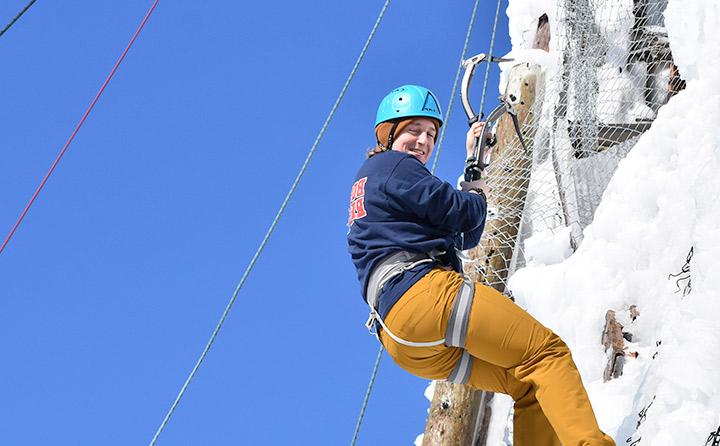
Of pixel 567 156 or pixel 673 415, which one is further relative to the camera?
pixel 567 156

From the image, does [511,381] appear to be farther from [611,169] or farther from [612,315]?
[611,169]

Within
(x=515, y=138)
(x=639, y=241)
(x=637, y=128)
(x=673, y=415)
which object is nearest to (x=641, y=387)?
(x=673, y=415)

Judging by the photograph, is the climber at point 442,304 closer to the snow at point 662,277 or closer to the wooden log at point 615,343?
the snow at point 662,277

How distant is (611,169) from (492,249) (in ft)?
3.30

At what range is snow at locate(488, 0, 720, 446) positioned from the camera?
101 inches

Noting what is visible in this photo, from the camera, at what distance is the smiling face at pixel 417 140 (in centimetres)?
289

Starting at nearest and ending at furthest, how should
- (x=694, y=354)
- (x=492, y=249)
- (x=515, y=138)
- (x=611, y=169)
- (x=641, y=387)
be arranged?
(x=694, y=354), (x=641, y=387), (x=611, y=169), (x=492, y=249), (x=515, y=138)

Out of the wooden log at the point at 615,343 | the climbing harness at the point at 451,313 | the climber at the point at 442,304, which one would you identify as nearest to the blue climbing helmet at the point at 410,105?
the climber at the point at 442,304

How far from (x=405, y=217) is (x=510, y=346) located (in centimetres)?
53

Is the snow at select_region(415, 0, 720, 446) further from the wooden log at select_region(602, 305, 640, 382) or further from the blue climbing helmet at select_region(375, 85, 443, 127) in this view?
the blue climbing helmet at select_region(375, 85, 443, 127)

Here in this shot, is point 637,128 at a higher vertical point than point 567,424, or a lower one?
higher

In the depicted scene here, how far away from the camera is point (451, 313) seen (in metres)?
2.51

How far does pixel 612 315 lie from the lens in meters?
3.95

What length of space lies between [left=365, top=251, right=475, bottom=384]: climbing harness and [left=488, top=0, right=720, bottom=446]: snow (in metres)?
0.65
